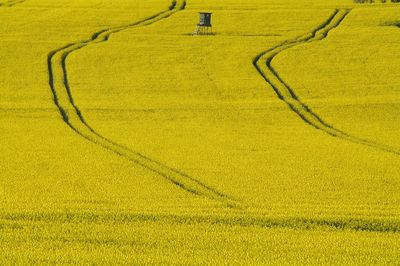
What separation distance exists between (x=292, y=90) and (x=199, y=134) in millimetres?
11057

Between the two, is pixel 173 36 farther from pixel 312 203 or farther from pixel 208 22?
pixel 312 203

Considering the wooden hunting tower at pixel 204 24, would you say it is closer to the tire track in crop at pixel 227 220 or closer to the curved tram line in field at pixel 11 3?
the curved tram line in field at pixel 11 3

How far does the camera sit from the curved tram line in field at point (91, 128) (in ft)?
62.4

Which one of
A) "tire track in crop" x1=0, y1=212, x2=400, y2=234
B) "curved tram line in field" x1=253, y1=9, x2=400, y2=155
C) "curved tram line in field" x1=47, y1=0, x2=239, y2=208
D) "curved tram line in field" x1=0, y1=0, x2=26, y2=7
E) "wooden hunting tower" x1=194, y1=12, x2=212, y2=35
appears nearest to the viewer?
"tire track in crop" x1=0, y1=212, x2=400, y2=234

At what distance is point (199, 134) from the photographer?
29141 mm

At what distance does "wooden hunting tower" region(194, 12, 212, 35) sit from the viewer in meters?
54.0

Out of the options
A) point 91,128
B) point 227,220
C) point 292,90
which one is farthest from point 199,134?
point 227,220

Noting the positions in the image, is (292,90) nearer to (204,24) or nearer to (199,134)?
(199,134)

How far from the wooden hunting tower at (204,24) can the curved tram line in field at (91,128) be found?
4.88 m

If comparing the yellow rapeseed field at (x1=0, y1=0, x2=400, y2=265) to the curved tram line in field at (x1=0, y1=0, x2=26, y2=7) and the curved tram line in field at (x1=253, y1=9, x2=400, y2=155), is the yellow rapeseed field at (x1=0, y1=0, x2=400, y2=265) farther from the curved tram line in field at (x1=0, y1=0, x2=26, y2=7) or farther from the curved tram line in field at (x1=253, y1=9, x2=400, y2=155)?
the curved tram line in field at (x1=0, y1=0, x2=26, y2=7)

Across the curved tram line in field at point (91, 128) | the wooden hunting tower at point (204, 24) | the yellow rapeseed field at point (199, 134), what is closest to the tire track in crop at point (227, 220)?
the yellow rapeseed field at point (199, 134)

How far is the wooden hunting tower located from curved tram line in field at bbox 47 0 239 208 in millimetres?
4879

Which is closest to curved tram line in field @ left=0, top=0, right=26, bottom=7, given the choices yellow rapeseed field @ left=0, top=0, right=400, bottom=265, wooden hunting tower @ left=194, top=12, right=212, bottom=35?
yellow rapeseed field @ left=0, top=0, right=400, bottom=265

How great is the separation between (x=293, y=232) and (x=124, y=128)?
653 inches
